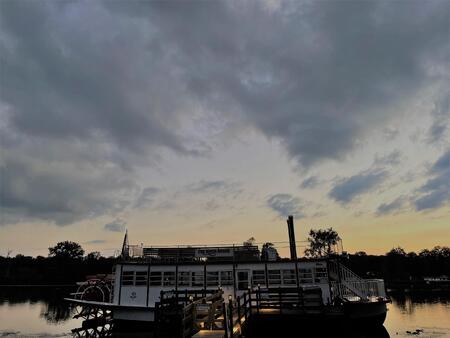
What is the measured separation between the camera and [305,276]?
2453 cm

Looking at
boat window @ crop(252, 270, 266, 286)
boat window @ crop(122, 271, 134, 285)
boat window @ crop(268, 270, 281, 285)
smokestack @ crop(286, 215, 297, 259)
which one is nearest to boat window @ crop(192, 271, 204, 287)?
boat window @ crop(252, 270, 266, 286)

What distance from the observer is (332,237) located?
10775cm

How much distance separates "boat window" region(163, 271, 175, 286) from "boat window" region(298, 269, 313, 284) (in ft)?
28.7

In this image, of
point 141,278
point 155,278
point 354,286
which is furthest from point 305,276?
point 141,278

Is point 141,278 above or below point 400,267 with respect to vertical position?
below

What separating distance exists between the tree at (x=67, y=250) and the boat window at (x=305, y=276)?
14450 cm

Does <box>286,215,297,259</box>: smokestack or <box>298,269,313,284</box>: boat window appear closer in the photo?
<box>298,269,313,284</box>: boat window

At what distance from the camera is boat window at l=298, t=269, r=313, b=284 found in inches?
964

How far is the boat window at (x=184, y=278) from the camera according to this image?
2573 centimetres

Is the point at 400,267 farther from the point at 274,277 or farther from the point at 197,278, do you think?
the point at 197,278

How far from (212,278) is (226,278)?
3.22ft

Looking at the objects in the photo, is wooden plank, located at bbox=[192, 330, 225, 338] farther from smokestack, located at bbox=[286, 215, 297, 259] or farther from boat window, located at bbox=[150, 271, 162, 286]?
smokestack, located at bbox=[286, 215, 297, 259]

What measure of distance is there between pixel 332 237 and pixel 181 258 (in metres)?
89.2

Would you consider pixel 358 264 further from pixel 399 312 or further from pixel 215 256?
pixel 215 256
